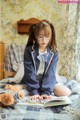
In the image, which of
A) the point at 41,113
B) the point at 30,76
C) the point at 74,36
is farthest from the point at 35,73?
the point at 74,36

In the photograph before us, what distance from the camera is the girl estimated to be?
147cm

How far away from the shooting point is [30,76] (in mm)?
1477

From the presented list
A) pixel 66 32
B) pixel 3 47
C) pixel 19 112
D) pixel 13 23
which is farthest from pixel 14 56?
pixel 19 112

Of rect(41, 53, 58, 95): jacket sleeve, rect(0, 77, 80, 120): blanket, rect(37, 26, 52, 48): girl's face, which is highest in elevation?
rect(37, 26, 52, 48): girl's face

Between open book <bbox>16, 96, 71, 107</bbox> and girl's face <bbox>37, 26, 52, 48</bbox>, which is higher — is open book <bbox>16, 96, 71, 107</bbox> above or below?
below

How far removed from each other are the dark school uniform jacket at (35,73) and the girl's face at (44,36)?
67 mm

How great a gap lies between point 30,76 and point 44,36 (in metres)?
0.33

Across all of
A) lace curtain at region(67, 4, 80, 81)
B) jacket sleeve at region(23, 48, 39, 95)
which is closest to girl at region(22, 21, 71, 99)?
jacket sleeve at region(23, 48, 39, 95)

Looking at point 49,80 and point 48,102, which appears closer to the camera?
point 48,102

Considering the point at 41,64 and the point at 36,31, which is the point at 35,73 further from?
the point at 36,31

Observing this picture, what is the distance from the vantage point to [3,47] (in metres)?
2.34

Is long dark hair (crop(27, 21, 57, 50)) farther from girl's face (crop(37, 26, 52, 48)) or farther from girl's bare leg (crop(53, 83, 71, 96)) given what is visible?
girl's bare leg (crop(53, 83, 71, 96))

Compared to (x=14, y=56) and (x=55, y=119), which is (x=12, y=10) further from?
(x=55, y=119)

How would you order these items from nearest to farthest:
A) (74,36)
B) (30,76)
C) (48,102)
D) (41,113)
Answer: (41,113) < (48,102) < (30,76) < (74,36)
